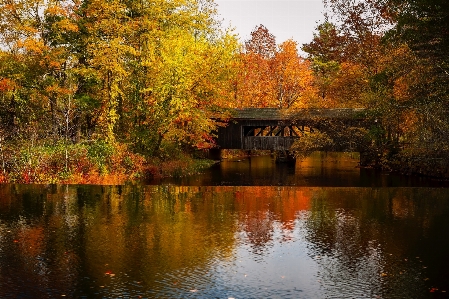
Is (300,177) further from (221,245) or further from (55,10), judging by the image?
(221,245)

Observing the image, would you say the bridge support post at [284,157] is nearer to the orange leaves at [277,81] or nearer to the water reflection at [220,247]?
the orange leaves at [277,81]

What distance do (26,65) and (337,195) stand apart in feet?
74.5

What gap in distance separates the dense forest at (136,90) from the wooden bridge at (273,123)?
235cm

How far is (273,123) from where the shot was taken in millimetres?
43656

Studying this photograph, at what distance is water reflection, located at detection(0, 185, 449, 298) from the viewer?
8.88m

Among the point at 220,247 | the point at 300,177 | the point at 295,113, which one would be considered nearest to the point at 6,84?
the point at 300,177

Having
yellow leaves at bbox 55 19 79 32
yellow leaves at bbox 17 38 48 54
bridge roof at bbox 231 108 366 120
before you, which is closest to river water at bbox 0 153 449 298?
yellow leaves at bbox 17 38 48 54

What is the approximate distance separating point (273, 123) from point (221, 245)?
3242 cm

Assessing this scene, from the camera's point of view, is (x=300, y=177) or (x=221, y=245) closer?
(x=221, y=245)

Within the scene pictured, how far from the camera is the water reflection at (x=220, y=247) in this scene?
8875mm

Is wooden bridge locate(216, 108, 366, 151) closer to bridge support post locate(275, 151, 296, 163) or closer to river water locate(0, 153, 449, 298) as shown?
bridge support post locate(275, 151, 296, 163)

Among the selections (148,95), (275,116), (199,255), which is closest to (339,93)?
(275,116)

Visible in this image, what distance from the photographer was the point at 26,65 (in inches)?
1336

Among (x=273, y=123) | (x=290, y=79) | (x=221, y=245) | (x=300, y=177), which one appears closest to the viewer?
(x=221, y=245)
